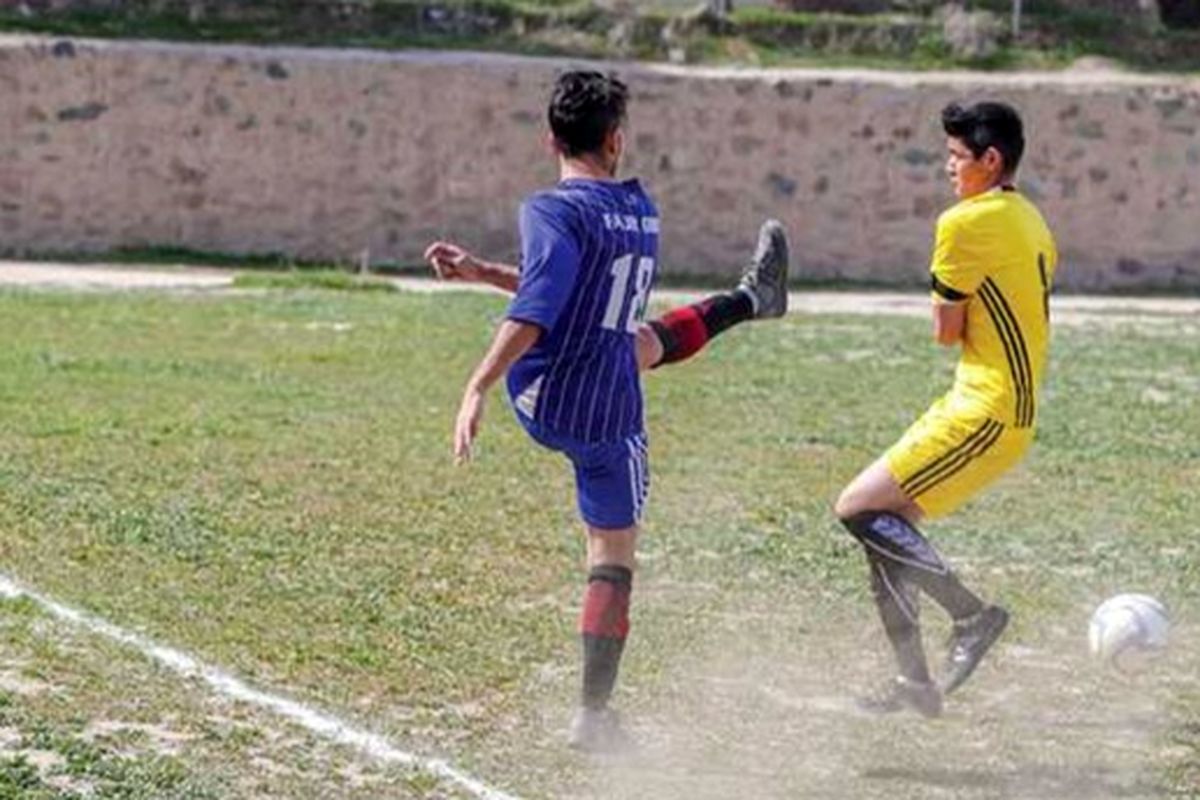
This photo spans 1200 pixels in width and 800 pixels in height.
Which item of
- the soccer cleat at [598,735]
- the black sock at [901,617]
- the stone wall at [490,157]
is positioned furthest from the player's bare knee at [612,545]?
the stone wall at [490,157]

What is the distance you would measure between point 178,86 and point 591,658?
18.9 metres

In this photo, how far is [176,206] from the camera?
87.6 feet

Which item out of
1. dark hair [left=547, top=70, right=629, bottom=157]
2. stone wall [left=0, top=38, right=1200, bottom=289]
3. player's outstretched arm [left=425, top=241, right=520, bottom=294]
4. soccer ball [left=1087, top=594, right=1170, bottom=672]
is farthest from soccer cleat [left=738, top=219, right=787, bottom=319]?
stone wall [left=0, top=38, right=1200, bottom=289]

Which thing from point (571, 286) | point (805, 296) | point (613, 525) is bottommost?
point (805, 296)

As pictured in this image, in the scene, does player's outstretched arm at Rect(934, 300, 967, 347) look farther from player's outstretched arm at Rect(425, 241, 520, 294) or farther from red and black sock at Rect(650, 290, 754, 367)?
player's outstretched arm at Rect(425, 241, 520, 294)

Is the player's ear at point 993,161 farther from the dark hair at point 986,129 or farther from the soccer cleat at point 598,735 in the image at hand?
the soccer cleat at point 598,735

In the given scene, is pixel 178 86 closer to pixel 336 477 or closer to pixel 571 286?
pixel 336 477

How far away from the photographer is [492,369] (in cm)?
813

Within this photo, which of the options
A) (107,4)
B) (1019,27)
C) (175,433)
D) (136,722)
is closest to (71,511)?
(175,433)

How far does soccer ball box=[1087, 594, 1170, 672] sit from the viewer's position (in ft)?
29.6

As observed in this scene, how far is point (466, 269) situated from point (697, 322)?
765mm

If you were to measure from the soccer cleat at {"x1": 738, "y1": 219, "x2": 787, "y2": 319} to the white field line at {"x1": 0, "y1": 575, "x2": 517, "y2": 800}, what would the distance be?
1.75 meters

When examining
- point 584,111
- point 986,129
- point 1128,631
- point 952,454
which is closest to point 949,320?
point 952,454

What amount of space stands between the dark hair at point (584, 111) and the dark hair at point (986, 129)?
1.08 metres
